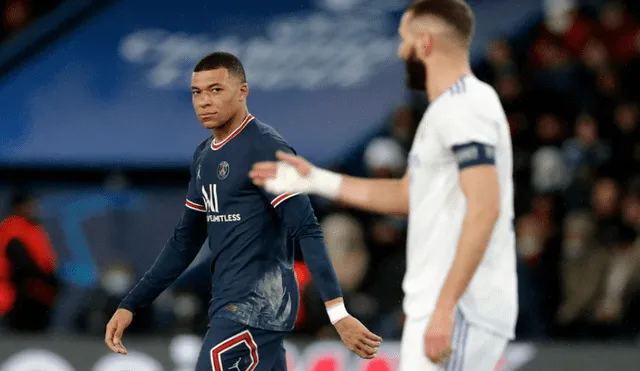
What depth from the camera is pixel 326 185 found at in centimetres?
430

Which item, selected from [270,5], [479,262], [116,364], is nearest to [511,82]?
[270,5]

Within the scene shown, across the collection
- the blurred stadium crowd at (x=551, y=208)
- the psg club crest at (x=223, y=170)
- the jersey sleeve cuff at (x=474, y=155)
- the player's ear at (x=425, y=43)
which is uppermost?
the player's ear at (x=425, y=43)

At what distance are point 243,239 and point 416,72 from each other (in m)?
1.41

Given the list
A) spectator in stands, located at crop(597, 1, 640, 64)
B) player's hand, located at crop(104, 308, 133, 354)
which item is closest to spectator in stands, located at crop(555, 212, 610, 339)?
spectator in stands, located at crop(597, 1, 640, 64)

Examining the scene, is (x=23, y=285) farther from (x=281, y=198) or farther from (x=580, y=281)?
(x=281, y=198)

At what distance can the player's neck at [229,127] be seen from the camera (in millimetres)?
5410

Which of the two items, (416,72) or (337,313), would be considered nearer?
(416,72)

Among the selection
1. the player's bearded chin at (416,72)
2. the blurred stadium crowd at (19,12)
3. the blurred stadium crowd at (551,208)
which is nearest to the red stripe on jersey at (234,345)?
the player's bearded chin at (416,72)

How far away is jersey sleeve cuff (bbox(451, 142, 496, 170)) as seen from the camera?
3947 mm

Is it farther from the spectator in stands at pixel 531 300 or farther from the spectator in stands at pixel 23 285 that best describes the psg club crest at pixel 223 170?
the spectator in stands at pixel 23 285

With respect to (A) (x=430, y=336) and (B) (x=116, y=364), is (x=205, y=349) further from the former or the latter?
(B) (x=116, y=364)

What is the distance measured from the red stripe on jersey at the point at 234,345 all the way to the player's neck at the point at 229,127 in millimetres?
950

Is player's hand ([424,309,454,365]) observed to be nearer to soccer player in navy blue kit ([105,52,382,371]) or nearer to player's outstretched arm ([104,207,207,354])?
soccer player in navy blue kit ([105,52,382,371])

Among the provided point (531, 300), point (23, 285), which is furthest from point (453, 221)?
point (23, 285)
